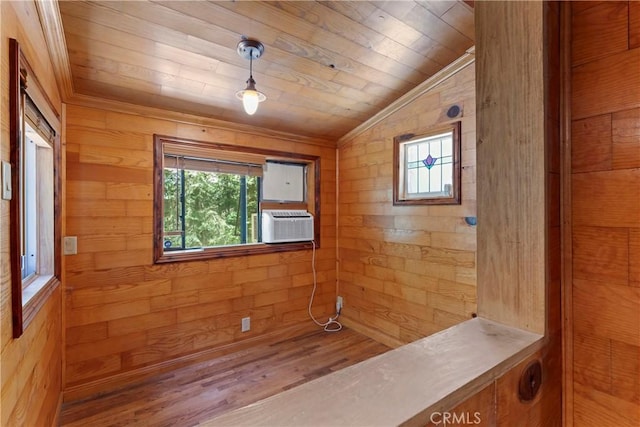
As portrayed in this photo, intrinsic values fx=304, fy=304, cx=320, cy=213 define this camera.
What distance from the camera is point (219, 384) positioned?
7.73 feet

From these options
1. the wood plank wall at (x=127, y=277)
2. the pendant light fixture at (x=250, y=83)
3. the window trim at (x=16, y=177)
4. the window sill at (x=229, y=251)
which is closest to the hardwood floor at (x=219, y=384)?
the wood plank wall at (x=127, y=277)

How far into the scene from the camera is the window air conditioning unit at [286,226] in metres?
3.05

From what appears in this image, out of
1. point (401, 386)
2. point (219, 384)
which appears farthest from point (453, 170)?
point (219, 384)

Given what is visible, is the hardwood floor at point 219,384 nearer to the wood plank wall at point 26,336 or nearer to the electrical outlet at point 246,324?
the electrical outlet at point 246,324

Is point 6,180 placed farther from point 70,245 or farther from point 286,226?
point 286,226

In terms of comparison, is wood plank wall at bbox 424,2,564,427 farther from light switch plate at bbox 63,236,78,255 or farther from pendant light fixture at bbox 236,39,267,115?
light switch plate at bbox 63,236,78,255

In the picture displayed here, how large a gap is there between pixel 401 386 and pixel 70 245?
2.44 meters

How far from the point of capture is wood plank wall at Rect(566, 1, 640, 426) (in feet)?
2.50

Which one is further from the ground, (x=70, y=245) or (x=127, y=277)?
(x=70, y=245)

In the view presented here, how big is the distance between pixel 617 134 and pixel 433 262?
6.28 feet

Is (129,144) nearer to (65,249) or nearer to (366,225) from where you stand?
(65,249)

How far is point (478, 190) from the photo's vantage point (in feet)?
2.99

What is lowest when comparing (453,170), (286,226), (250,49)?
(286,226)

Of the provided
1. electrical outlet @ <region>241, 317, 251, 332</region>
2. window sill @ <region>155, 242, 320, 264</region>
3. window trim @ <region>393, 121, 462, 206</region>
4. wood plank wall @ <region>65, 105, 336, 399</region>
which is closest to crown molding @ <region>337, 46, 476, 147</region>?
window trim @ <region>393, 121, 462, 206</region>
